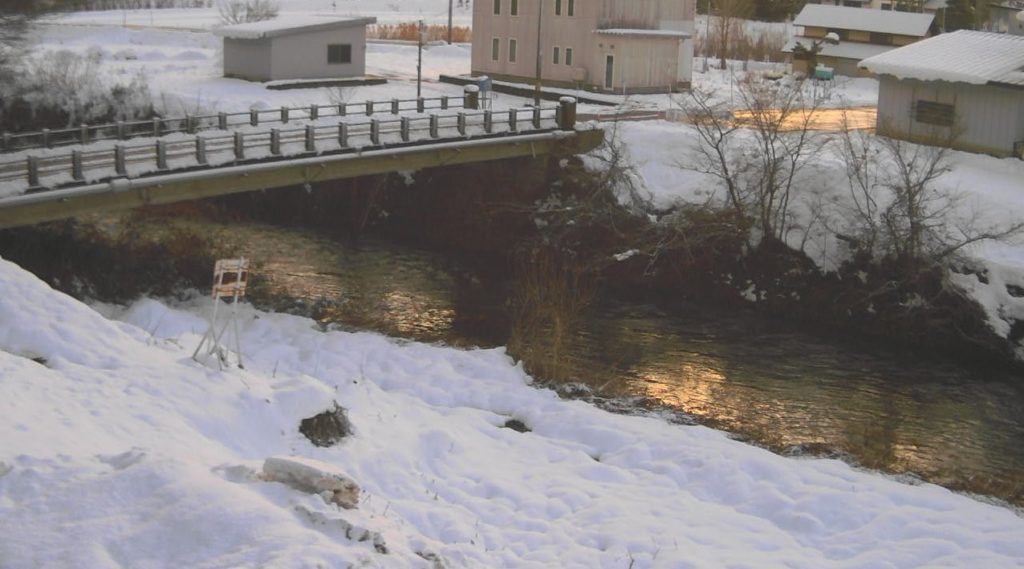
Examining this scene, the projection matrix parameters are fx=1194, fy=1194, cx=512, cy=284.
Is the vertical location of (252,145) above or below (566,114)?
below

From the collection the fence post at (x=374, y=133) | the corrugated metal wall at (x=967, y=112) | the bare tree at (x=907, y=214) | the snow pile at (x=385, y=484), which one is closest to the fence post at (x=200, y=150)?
the fence post at (x=374, y=133)

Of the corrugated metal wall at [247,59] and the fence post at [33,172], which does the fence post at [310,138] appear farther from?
the corrugated metal wall at [247,59]

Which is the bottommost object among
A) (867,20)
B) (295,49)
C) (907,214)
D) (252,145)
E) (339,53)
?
(907,214)

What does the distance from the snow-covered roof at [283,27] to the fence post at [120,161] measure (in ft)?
73.1

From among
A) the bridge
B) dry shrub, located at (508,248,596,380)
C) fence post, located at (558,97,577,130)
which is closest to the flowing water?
dry shrub, located at (508,248,596,380)

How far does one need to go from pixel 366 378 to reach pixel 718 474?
714cm

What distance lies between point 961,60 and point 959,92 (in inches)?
48.6

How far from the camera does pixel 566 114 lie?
36.2 metres

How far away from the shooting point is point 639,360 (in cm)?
2512

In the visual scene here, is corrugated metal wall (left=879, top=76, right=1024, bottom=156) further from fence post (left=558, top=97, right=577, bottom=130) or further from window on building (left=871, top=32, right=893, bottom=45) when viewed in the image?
window on building (left=871, top=32, right=893, bottom=45)

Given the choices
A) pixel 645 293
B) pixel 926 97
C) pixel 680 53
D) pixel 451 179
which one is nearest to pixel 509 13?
pixel 680 53

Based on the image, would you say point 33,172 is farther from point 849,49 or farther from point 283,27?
point 849,49

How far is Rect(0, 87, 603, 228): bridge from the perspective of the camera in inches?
972

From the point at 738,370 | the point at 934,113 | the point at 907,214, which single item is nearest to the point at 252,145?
the point at 738,370
